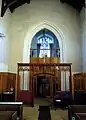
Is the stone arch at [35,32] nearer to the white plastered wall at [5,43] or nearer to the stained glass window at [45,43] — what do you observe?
the stained glass window at [45,43]

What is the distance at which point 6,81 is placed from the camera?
10.9 m

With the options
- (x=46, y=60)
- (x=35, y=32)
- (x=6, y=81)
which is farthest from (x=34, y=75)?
(x=35, y=32)

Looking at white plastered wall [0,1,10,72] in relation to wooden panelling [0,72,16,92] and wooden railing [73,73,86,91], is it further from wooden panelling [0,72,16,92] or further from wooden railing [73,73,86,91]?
wooden railing [73,73,86,91]

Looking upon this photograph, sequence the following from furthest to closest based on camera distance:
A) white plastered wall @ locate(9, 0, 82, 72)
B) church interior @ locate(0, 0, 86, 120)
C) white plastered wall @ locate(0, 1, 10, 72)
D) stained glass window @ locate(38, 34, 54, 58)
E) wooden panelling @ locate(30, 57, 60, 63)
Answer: stained glass window @ locate(38, 34, 54, 58) < white plastered wall @ locate(9, 0, 82, 72) < wooden panelling @ locate(30, 57, 60, 63) < church interior @ locate(0, 0, 86, 120) < white plastered wall @ locate(0, 1, 10, 72)

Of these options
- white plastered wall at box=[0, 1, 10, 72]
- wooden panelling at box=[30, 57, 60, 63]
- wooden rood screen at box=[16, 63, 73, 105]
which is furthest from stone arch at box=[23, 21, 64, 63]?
white plastered wall at box=[0, 1, 10, 72]

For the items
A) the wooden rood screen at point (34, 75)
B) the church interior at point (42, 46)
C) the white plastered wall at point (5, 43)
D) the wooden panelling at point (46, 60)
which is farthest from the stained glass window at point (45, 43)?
the white plastered wall at point (5, 43)

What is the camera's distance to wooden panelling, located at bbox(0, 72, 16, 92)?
1062 cm

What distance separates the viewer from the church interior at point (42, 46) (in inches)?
448

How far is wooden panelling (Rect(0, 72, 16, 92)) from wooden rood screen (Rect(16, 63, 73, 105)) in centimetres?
28

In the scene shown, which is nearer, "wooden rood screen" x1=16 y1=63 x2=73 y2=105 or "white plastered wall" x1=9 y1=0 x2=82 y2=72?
"wooden rood screen" x1=16 y1=63 x2=73 y2=105

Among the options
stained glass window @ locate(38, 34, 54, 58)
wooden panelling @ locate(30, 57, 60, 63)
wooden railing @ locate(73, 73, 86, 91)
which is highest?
stained glass window @ locate(38, 34, 54, 58)

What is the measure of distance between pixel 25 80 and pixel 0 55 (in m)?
2.28

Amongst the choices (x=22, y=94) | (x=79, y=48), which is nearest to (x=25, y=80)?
(x=22, y=94)

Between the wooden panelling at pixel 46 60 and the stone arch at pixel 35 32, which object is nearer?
the wooden panelling at pixel 46 60
